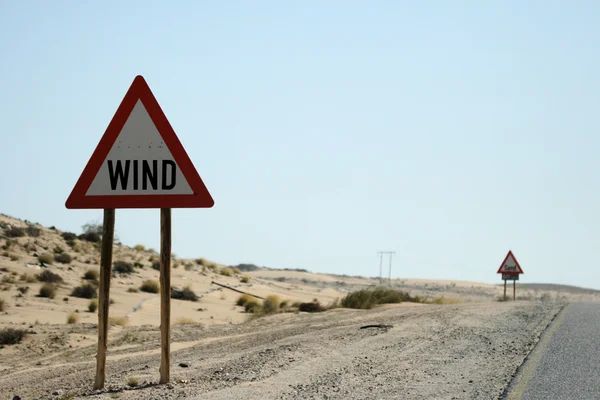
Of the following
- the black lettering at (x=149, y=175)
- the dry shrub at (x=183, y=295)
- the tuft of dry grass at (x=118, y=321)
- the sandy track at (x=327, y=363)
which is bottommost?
the dry shrub at (x=183, y=295)

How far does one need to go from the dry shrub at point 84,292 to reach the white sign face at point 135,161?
24901 millimetres

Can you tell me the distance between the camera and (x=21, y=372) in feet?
49.8

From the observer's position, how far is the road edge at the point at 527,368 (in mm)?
9430

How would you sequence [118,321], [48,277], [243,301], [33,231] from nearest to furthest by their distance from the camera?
[118,321] < [48,277] < [243,301] < [33,231]

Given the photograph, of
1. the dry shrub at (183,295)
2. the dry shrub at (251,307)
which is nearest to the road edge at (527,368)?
the dry shrub at (251,307)

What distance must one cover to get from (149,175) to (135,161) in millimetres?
209

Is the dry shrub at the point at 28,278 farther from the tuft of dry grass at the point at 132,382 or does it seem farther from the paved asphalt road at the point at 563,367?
the tuft of dry grass at the point at 132,382

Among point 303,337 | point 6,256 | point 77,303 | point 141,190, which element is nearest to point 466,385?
point 141,190

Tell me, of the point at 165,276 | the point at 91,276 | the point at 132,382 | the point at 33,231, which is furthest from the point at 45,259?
the point at 165,276

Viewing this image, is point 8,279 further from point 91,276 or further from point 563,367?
point 563,367

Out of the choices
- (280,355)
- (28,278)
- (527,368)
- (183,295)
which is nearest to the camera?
(527,368)

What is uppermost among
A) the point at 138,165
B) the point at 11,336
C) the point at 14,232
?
the point at 138,165

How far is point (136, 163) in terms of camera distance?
8828 millimetres

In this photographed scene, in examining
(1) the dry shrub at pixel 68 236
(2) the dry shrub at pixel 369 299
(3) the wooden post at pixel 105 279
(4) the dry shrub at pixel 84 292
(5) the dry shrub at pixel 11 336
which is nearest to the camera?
(3) the wooden post at pixel 105 279
